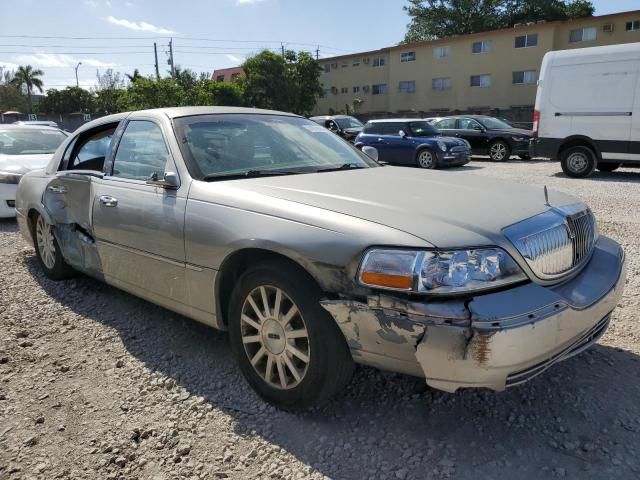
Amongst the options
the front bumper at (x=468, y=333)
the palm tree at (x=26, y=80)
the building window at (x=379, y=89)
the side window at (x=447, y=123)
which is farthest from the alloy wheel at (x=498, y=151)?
the palm tree at (x=26, y=80)

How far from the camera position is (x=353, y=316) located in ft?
7.38

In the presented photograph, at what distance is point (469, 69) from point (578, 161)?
95.3 ft

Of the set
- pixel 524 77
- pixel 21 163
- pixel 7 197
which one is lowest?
pixel 7 197

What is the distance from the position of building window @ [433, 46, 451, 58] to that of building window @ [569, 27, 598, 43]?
28.2 feet

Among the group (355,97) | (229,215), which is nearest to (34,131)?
(229,215)

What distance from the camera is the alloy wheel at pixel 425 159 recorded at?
14.7 metres

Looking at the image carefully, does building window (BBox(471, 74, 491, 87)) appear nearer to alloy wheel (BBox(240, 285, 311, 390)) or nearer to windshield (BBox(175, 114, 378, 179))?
windshield (BBox(175, 114, 378, 179))

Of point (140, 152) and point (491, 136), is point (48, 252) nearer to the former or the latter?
point (140, 152)

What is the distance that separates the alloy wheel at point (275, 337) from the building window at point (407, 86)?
41.7 meters

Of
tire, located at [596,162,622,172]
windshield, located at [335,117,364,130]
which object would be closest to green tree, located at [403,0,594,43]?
windshield, located at [335,117,364,130]

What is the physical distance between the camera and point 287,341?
2.57 m

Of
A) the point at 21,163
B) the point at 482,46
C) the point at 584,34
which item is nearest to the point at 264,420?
the point at 21,163

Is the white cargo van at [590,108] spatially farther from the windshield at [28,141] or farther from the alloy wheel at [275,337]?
the alloy wheel at [275,337]

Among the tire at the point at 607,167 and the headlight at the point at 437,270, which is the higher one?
the headlight at the point at 437,270
